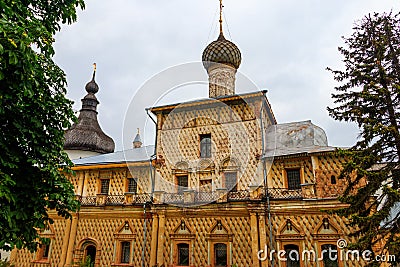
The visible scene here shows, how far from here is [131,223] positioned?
1689cm

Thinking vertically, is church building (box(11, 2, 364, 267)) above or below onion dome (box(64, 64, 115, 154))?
below

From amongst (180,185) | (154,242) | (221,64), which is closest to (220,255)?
(154,242)

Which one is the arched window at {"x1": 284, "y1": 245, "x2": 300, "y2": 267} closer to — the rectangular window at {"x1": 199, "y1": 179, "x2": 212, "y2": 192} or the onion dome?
the rectangular window at {"x1": 199, "y1": 179, "x2": 212, "y2": 192}

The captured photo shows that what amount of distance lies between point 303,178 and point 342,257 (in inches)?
151

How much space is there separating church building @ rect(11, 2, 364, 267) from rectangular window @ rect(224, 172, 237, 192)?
5 cm

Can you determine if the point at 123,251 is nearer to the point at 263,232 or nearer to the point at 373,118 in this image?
the point at 263,232

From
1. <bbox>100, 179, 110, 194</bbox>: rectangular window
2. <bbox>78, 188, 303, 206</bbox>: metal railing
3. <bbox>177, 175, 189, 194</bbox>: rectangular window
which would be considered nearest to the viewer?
<bbox>78, 188, 303, 206</bbox>: metal railing

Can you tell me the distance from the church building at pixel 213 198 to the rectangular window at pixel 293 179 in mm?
49

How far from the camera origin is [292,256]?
1385cm

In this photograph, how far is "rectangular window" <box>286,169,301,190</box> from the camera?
15.2 m

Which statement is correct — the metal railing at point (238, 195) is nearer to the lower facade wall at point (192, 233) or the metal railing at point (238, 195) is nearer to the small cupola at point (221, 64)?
the lower facade wall at point (192, 233)

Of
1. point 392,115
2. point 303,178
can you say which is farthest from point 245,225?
point 392,115

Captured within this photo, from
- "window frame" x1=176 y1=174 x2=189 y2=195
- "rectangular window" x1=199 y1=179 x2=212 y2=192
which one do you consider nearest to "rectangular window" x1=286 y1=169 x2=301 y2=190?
"rectangular window" x1=199 y1=179 x2=212 y2=192

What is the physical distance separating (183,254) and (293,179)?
690 cm
